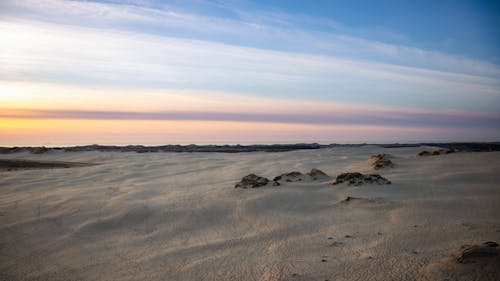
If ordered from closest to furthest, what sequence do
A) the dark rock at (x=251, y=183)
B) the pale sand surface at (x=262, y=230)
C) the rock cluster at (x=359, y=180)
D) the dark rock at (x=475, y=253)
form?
the dark rock at (x=475, y=253)
the pale sand surface at (x=262, y=230)
the rock cluster at (x=359, y=180)
the dark rock at (x=251, y=183)

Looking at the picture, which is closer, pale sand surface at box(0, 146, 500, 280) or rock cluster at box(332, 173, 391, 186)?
pale sand surface at box(0, 146, 500, 280)

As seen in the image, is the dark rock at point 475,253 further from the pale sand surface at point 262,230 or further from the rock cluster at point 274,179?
the rock cluster at point 274,179

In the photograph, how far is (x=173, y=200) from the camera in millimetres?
7914

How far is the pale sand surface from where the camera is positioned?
4133mm

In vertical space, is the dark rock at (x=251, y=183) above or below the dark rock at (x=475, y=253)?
above

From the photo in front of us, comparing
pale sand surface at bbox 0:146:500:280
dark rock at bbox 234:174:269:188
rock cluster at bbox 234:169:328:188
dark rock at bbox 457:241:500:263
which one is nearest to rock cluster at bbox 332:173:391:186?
pale sand surface at bbox 0:146:500:280

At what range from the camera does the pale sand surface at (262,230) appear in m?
4.13

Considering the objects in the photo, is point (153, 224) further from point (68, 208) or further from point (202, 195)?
point (68, 208)

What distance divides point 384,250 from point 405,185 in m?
3.92

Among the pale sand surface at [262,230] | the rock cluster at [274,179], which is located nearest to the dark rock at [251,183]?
the rock cluster at [274,179]

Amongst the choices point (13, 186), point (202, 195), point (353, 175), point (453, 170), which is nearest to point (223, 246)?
point (202, 195)

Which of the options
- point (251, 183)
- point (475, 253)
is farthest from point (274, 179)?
point (475, 253)

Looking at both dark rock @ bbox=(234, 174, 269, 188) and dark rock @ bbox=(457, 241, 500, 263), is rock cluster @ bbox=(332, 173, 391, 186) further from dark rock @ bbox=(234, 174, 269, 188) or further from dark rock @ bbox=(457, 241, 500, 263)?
dark rock @ bbox=(457, 241, 500, 263)

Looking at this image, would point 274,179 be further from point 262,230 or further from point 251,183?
point 262,230
